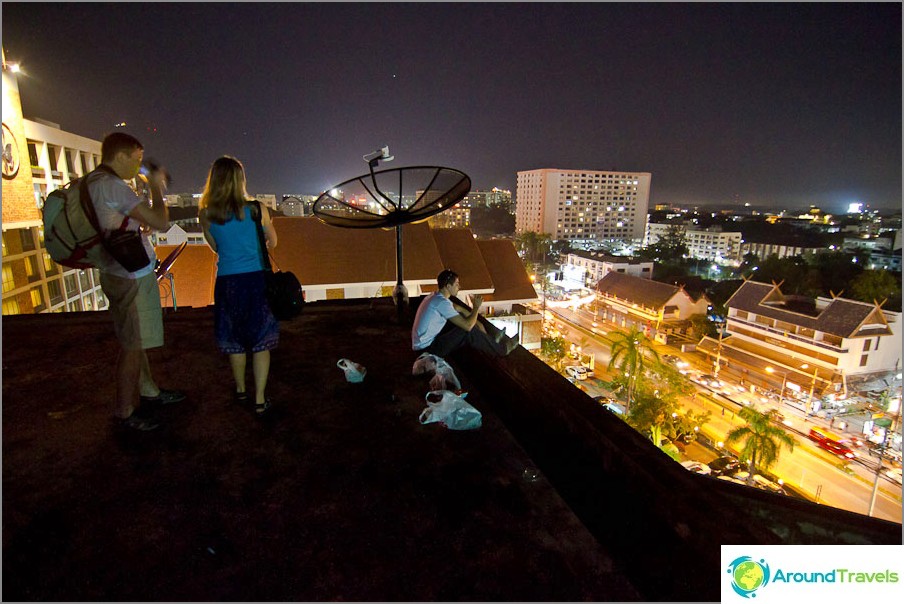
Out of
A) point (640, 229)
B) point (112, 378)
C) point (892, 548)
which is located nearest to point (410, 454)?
point (892, 548)

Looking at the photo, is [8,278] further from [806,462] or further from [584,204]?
[584,204]

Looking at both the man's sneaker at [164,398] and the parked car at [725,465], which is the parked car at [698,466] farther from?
the man's sneaker at [164,398]

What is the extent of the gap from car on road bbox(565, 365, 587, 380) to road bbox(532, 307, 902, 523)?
46 cm

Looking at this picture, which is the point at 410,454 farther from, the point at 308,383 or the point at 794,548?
the point at 794,548

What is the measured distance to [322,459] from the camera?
231 centimetres

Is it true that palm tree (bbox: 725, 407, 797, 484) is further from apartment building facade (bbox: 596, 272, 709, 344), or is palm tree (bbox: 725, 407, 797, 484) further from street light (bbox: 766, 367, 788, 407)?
apartment building facade (bbox: 596, 272, 709, 344)

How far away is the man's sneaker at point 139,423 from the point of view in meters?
2.54

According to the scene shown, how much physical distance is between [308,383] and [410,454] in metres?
1.30

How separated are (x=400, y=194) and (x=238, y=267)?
2.72m

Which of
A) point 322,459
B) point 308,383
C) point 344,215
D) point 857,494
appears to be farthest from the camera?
point 857,494

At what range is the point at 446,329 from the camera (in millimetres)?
3857

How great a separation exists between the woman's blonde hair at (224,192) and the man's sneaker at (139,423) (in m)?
1.31

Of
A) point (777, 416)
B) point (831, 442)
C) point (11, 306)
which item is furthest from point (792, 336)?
point (11, 306)

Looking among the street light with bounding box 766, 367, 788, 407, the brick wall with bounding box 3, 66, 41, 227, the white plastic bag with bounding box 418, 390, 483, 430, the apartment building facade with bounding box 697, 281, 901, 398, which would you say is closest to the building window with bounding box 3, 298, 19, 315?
the brick wall with bounding box 3, 66, 41, 227
